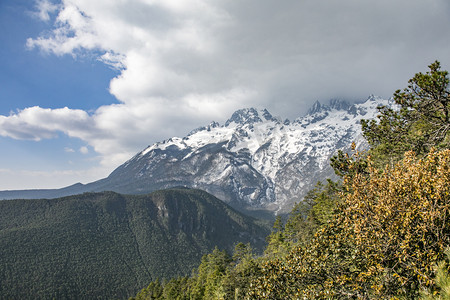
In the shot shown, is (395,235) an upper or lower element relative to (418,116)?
lower

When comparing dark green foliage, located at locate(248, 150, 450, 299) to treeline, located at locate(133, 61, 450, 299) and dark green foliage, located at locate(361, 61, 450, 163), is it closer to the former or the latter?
treeline, located at locate(133, 61, 450, 299)

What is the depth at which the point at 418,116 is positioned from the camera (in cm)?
1877

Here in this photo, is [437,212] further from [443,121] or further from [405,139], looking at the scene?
[405,139]

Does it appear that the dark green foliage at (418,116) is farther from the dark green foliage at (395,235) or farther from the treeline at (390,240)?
the dark green foliage at (395,235)

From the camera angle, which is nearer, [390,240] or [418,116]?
[390,240]

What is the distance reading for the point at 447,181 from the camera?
10.3m

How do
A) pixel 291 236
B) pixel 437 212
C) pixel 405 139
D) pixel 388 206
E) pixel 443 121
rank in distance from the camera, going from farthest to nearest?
pixel 291 236, pixel 405 139, pixel 443 121, pixel 388 206, pixel 437 212

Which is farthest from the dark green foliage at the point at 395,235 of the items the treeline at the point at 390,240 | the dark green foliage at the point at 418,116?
the dark green foliage at the point at 418,116

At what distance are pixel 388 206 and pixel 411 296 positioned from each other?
422cm

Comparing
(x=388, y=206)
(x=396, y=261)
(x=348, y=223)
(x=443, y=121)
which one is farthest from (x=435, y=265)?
(x=443, y=121)

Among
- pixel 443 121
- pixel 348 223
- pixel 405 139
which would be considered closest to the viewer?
pixel 348 223

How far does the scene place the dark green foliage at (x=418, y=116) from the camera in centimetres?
1669

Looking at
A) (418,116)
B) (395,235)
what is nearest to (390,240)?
(395,235)

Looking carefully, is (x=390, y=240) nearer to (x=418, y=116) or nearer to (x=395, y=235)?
(x=395, y=235)
